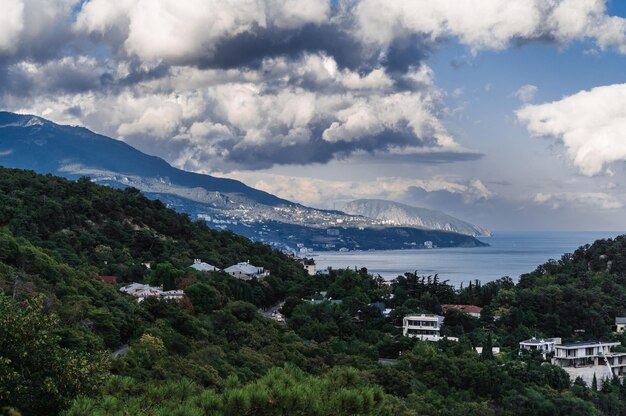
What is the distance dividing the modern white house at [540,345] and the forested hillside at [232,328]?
2.80 feet

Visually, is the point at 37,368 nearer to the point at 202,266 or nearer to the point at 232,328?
the point at 232,328

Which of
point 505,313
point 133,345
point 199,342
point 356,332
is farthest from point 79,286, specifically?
point 505,313

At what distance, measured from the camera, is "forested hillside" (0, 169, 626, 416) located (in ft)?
30.9

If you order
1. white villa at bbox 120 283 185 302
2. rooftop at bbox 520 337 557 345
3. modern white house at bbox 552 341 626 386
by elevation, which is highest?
white villa at bbox 120 283 185 302

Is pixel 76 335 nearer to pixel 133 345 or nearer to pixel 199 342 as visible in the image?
pixel 133 345

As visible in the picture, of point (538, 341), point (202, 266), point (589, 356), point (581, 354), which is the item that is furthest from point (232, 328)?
point (589, 356)

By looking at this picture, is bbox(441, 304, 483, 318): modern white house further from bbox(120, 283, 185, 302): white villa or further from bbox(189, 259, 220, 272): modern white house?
bbox(120, 283, 185, 302): white villa

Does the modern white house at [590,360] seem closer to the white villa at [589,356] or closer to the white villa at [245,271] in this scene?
the white villa at [589,356]

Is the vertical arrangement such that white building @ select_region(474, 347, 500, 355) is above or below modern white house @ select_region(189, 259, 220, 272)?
below

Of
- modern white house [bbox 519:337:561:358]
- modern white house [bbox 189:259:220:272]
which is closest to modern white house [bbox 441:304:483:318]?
modern white house [bbox 519:337:561:358]

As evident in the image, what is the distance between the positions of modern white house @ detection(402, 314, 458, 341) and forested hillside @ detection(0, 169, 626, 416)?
3.28 feet

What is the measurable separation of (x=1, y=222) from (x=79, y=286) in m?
18.2

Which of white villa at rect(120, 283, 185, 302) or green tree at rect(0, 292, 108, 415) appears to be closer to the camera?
green tree at rect(0, 292, 108, 415)

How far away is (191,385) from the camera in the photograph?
9.03 metres
